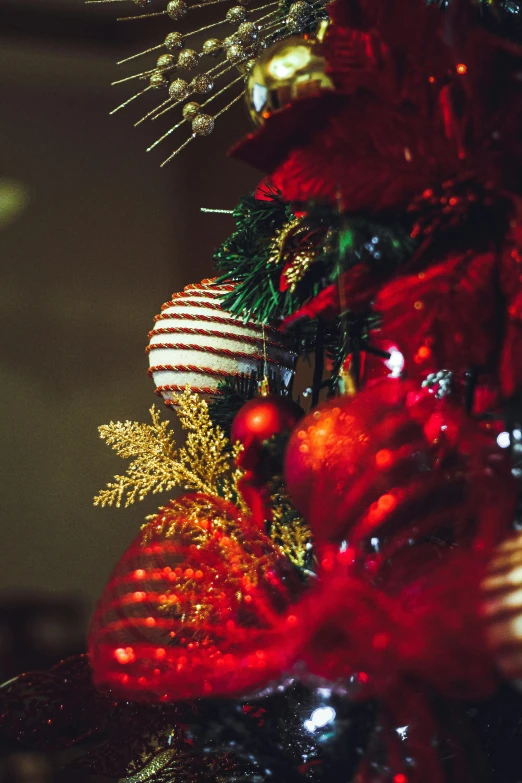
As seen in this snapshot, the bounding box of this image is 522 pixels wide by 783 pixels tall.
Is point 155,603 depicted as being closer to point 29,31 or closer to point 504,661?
point 504,661

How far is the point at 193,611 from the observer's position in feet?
1.16

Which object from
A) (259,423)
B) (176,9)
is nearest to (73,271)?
(176,9)

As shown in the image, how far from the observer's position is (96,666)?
32 cm

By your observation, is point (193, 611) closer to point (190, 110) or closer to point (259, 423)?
point (259, 423)

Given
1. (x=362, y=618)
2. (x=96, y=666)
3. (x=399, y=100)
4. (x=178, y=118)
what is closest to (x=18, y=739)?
(x=96, y=666)

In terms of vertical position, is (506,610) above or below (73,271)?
below

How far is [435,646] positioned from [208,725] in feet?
0.35

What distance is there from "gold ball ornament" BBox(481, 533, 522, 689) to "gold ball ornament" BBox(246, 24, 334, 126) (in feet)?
0.67

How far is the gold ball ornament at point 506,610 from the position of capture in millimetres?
204

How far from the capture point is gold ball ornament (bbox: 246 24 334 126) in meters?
0.33

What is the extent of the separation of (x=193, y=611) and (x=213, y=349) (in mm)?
226

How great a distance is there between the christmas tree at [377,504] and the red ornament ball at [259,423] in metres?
0.04

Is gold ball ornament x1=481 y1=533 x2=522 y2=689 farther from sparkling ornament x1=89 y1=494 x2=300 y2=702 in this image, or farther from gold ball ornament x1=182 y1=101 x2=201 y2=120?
gold ball ornament x1=182 y1=101 x2=201 y2=120

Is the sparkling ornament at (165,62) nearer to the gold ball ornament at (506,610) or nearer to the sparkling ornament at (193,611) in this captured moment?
the sparkling ornament at (193,611)
